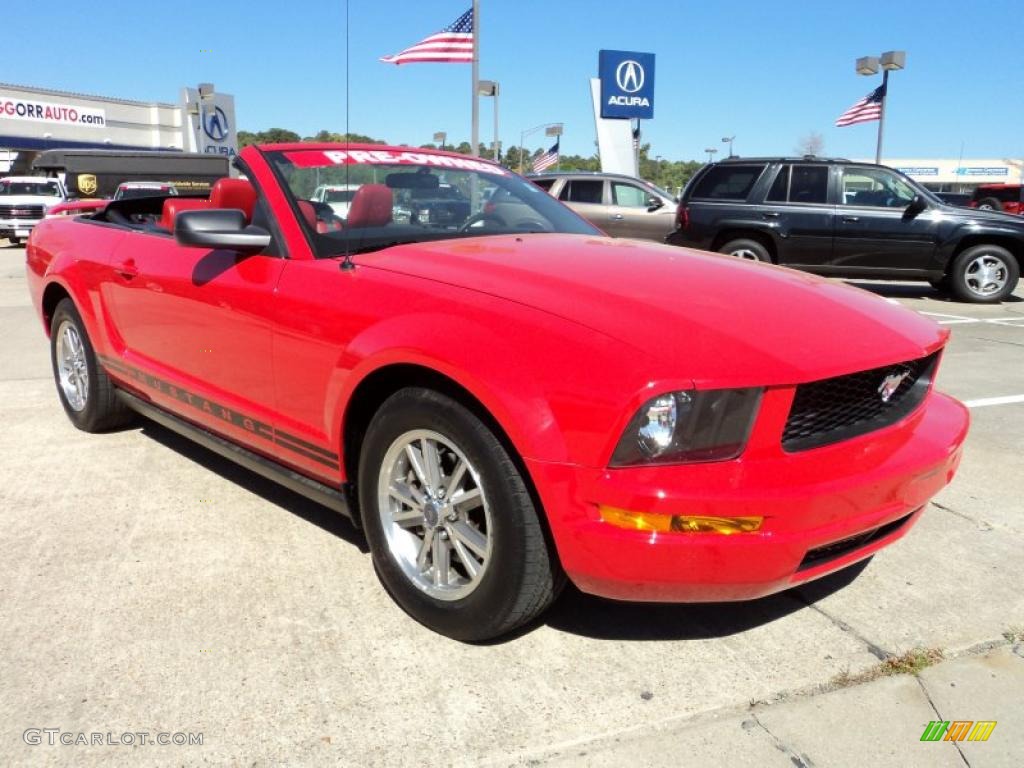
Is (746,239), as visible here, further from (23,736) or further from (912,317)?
(23,736)

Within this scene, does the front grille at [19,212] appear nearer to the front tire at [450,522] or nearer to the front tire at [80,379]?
the front tire at [80,379]

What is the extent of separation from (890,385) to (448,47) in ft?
37.1

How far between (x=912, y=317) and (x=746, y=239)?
856 centimetres

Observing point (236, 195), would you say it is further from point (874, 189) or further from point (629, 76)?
point (629, 76)

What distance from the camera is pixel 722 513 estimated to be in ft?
6.82

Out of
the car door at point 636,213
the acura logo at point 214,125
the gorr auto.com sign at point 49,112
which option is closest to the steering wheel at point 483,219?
the car door at point 636,213

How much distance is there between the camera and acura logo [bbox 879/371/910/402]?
2.50 m

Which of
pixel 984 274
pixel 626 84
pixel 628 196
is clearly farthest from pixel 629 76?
pixel 984 274

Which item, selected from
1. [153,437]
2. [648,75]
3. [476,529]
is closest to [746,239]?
[153,437]

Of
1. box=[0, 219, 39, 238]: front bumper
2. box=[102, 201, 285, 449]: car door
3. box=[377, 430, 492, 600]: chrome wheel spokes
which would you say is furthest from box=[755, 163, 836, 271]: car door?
box=[0, 219, 39, 238]: front bumper

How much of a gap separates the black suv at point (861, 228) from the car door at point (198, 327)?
8.57m

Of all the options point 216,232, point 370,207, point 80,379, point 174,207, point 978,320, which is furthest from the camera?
point 978,320

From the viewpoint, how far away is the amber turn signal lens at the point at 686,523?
6.86ft

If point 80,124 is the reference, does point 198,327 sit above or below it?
below
